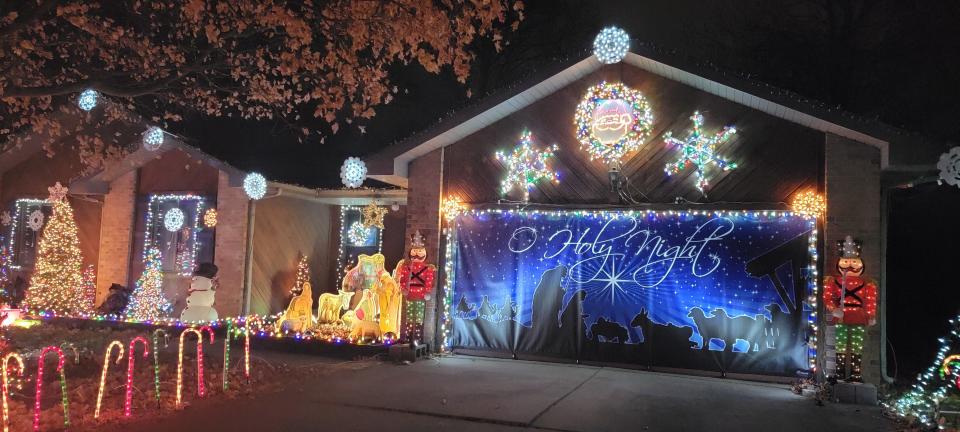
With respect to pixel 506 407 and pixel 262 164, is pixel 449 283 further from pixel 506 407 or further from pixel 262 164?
pixel 262 164

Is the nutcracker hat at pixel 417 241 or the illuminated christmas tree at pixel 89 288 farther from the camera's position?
the illuminated christmas tree at pixel 89 288

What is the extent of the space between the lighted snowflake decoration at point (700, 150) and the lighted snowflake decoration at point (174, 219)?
36.6ft

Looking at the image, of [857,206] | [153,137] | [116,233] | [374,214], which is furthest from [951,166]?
[116,233]

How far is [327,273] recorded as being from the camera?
52.3 feet

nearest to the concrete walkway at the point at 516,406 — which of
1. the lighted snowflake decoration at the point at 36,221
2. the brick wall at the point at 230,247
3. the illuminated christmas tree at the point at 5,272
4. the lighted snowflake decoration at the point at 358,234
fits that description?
the brick wall at the point at 230,247

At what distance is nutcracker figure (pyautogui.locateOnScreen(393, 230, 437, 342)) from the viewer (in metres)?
10.5

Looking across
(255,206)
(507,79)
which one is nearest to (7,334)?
(255,206)

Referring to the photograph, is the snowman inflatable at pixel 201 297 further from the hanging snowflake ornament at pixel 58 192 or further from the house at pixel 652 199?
the hanging snowflake ornament at pixel 58 192

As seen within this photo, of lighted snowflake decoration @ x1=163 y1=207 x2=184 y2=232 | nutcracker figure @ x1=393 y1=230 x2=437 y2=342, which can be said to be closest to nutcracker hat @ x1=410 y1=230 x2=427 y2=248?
nutcracker figure @ x1=393 y1=230 x2=437 y2=342

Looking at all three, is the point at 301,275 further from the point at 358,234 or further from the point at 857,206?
the point at 857,206

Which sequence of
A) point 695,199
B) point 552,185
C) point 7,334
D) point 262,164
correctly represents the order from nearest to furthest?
point 695,199, point 552,185, point 7,334, point 262,164

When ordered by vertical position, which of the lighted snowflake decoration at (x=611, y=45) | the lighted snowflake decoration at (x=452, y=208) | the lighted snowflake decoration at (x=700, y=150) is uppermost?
the lighted snowflake decoration at (x=611, y=45)

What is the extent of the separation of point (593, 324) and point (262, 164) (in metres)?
9.73

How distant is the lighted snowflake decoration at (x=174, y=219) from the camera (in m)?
14.8
